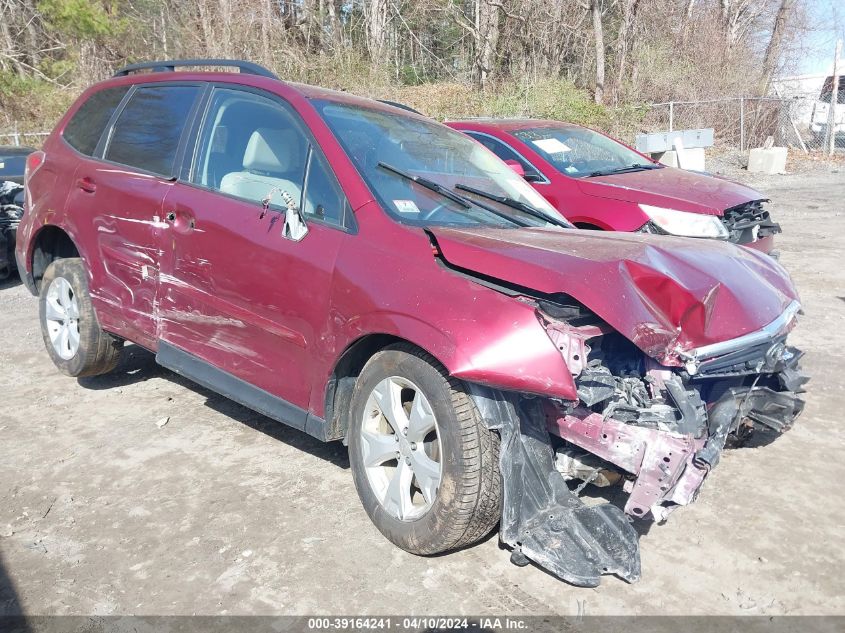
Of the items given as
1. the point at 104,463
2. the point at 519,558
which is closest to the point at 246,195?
the point at 104,463

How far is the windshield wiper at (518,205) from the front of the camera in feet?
12.8

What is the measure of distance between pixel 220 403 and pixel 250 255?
158cm

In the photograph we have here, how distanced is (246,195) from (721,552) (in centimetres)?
277

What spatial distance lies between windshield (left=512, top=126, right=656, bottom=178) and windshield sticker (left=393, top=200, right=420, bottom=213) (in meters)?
3.93

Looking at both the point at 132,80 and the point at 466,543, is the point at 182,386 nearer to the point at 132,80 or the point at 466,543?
the point at 132,80

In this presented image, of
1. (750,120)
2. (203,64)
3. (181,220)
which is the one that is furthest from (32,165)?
(750,120)

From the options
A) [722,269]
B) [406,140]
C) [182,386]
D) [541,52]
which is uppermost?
[541,52]

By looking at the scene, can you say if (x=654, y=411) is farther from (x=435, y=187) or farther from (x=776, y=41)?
(x=776, y=41)

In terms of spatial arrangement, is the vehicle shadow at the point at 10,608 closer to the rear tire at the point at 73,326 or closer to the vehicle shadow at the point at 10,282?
the rear tire at the point at 73,326

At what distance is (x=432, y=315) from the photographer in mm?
2910

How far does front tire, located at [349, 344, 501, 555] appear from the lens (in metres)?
2.89

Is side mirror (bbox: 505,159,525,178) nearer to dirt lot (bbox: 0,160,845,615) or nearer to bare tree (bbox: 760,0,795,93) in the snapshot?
dirt lot (bbox: 0,160,845,615)

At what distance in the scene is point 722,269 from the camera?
3.39 m

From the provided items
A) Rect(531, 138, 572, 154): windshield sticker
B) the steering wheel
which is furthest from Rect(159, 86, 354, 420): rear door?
Rect(531, 138, 572, 154): windshield sticker
